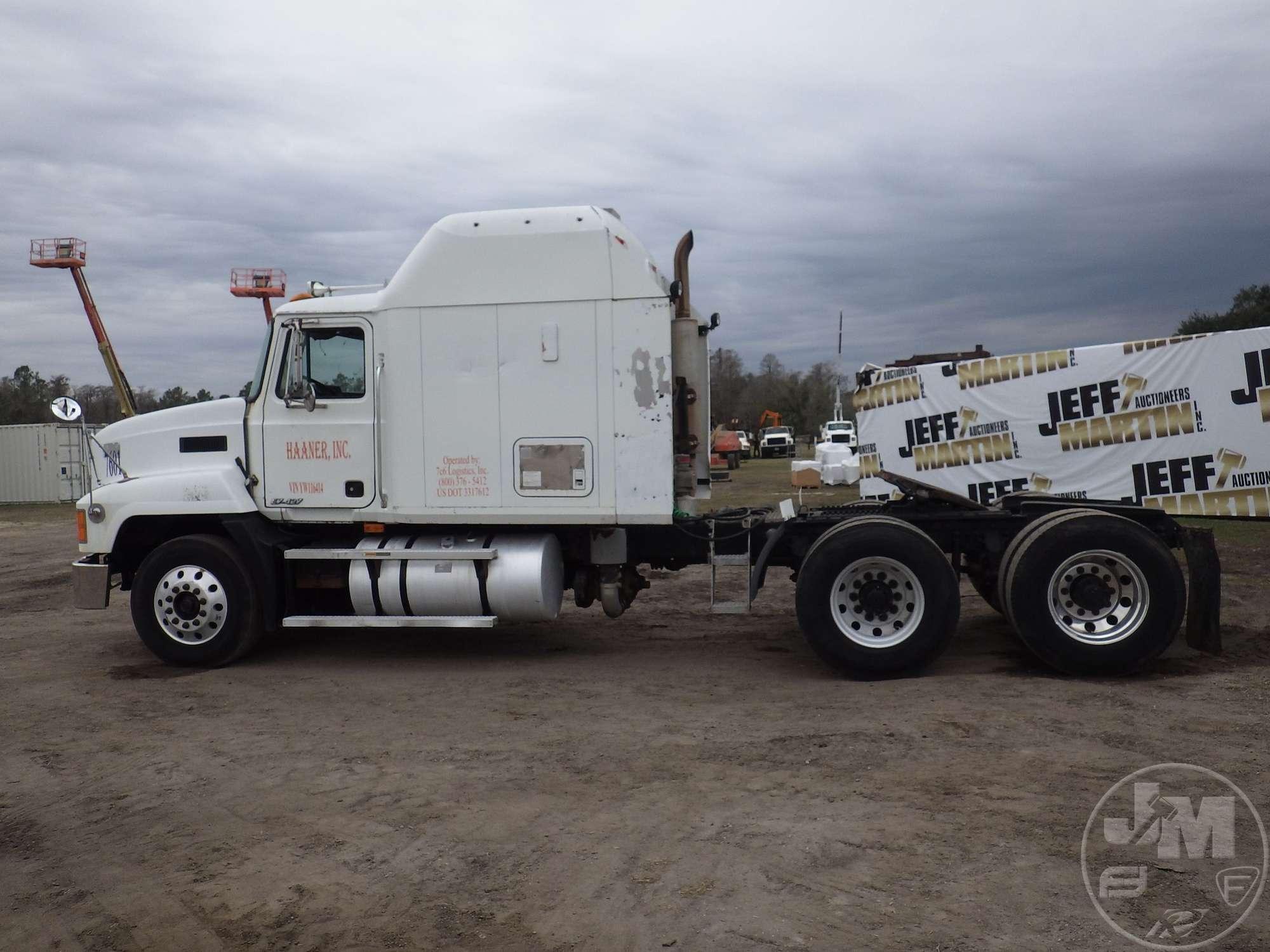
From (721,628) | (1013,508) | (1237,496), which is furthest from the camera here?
(1237,496)

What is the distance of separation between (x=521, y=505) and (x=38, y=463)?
107 feet

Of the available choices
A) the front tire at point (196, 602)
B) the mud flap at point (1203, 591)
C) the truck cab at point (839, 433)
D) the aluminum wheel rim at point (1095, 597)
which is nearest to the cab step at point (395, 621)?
the front tire at point (196, 602)

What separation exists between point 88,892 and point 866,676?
5.26 meters

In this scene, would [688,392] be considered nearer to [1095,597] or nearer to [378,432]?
[378,432]

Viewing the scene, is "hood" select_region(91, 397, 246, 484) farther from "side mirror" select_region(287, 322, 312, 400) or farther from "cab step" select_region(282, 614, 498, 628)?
"cab step" select_region(282, 614, 498, 628)

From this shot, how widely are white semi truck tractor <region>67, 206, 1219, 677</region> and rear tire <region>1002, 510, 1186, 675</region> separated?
2 centimetres

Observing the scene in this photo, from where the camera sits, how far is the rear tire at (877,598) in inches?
284

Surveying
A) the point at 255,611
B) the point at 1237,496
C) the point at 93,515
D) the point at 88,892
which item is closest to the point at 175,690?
the point at 255,611

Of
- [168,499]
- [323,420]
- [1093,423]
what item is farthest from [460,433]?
[1093,423]

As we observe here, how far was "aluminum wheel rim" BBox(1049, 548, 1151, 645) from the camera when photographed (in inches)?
283

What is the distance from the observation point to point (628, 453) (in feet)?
25.3

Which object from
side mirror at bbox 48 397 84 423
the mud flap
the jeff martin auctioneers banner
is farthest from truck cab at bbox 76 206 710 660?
side mirror at bbox 48 397 84 423

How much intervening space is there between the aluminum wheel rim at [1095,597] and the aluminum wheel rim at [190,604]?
264 inches

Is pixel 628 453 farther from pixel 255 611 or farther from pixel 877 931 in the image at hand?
pixel 877 931
